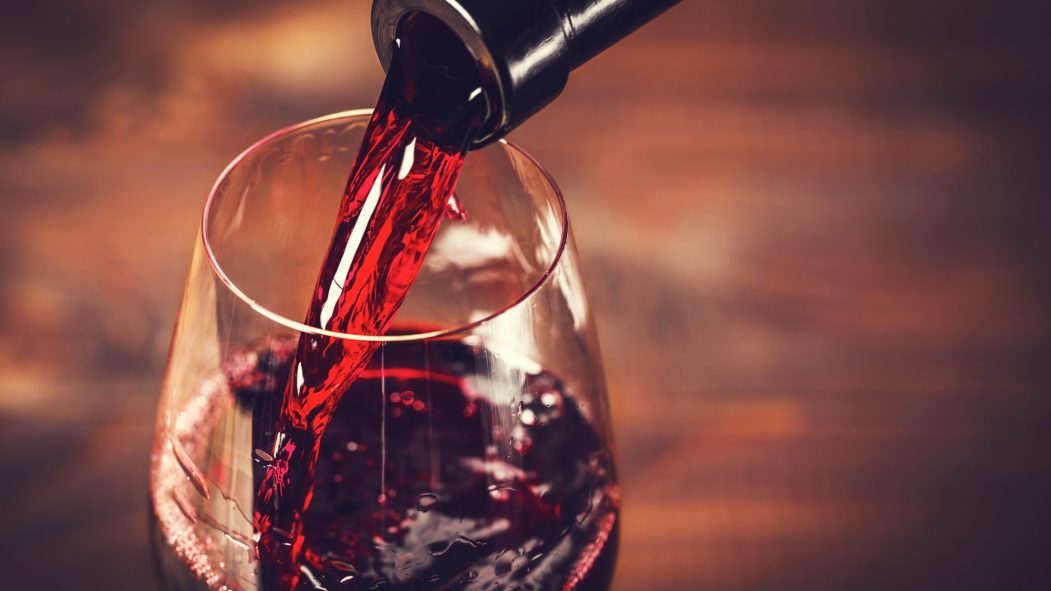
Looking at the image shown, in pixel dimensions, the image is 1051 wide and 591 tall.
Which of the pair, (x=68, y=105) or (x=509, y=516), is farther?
(x=68, y=105)

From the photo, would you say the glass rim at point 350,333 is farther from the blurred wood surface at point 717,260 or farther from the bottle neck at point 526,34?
the blurred wood surface at point 717,260

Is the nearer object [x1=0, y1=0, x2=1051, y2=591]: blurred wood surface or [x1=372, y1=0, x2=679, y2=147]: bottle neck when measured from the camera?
[x1=372, y1=0, x2=679, y2=147]: bottle neck

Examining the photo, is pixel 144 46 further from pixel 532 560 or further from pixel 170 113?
pixel 532 560

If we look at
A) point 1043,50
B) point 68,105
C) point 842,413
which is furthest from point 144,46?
point 1043,50

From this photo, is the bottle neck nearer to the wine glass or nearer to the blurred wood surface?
the wine glass

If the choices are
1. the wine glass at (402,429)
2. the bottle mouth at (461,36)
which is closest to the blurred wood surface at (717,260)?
the wine glass at (402,429)

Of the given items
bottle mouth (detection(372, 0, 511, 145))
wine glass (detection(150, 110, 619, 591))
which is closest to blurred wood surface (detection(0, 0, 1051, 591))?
wine glass (detection(150, 110, 619, 591))
